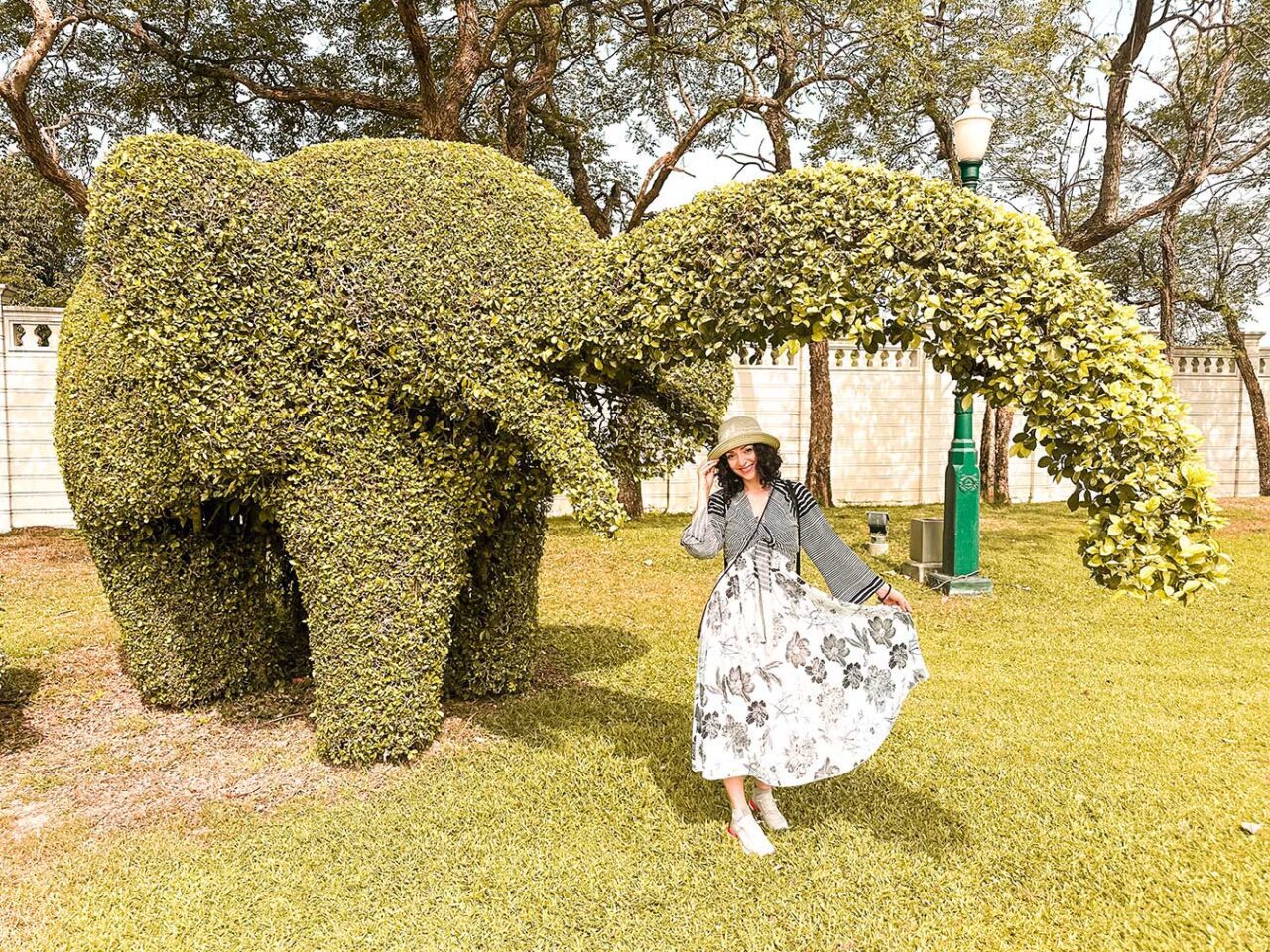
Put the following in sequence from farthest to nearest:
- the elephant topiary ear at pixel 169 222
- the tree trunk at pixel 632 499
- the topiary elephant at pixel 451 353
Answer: the tree trunk at pixel 632 499 < the elephant topiary ear at pixel 169 222 < the topiary elephant at pixel 451 353

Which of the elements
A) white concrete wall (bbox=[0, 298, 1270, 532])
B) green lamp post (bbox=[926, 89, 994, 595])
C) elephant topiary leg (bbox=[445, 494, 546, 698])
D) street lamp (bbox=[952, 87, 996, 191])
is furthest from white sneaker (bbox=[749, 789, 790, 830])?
white concrete wall (bbox=[0, 298, 1270, 532])

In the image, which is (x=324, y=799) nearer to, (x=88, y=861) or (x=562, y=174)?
(x=88, y=861)

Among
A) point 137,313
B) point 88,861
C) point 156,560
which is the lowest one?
point 88,861

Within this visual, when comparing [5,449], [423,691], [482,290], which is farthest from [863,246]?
[5,449]

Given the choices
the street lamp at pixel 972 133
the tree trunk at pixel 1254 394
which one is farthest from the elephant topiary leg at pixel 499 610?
the tree trunk at pixel 1254 394

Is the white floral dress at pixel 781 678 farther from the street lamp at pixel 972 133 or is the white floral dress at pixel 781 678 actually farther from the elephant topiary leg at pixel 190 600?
the street lamp at pixel 972 133

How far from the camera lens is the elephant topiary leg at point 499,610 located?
5.26 metres

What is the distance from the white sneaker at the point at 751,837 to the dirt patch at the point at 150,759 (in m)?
1.90

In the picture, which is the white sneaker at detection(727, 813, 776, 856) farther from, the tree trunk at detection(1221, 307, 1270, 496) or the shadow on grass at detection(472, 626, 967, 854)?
the tree trunk at detection(1221, 307, 1270, 496)

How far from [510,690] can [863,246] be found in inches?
153

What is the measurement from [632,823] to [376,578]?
71.1 inches

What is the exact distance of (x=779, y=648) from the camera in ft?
11.8

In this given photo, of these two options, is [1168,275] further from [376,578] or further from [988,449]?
[376,578]

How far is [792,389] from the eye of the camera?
1542 cm
